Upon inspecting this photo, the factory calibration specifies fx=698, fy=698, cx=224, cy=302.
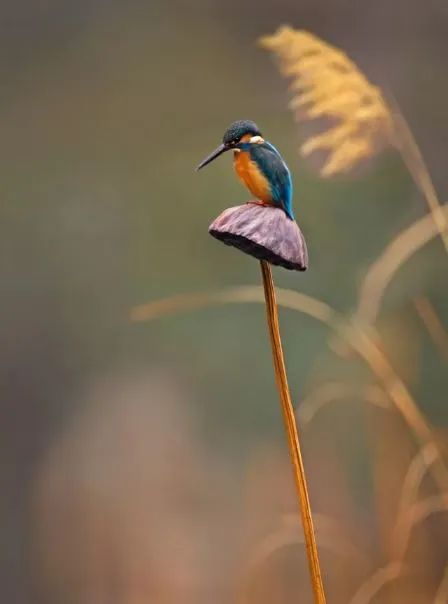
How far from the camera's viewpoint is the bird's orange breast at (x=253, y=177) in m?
0.86

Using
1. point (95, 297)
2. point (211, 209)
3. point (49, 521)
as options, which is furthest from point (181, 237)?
point (49, 521)

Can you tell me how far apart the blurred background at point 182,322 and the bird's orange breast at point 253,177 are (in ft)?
0.85

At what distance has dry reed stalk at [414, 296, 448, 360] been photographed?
3.68 feet

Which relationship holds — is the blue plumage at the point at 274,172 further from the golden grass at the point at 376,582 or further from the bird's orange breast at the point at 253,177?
the golden grass at the point at 376,582

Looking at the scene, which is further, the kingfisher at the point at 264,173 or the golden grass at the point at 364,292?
the golden grass at the point at 364,292

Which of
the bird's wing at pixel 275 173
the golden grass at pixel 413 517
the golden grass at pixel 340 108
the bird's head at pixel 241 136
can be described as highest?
the golden grass at pixel 340 108

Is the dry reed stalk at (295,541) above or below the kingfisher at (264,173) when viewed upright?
below

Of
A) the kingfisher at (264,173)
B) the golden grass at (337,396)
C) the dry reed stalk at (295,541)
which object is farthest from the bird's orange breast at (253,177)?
the dry reed stalk at (295,541)

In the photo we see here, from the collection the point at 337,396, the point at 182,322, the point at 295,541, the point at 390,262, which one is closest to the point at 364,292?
the point at 390,262

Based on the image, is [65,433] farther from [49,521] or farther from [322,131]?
[322,131]

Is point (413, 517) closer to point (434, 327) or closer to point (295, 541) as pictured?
point (295, 541)

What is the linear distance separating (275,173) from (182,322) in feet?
1.15

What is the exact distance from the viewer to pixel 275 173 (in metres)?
0.86

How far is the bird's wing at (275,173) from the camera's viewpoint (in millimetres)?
860
